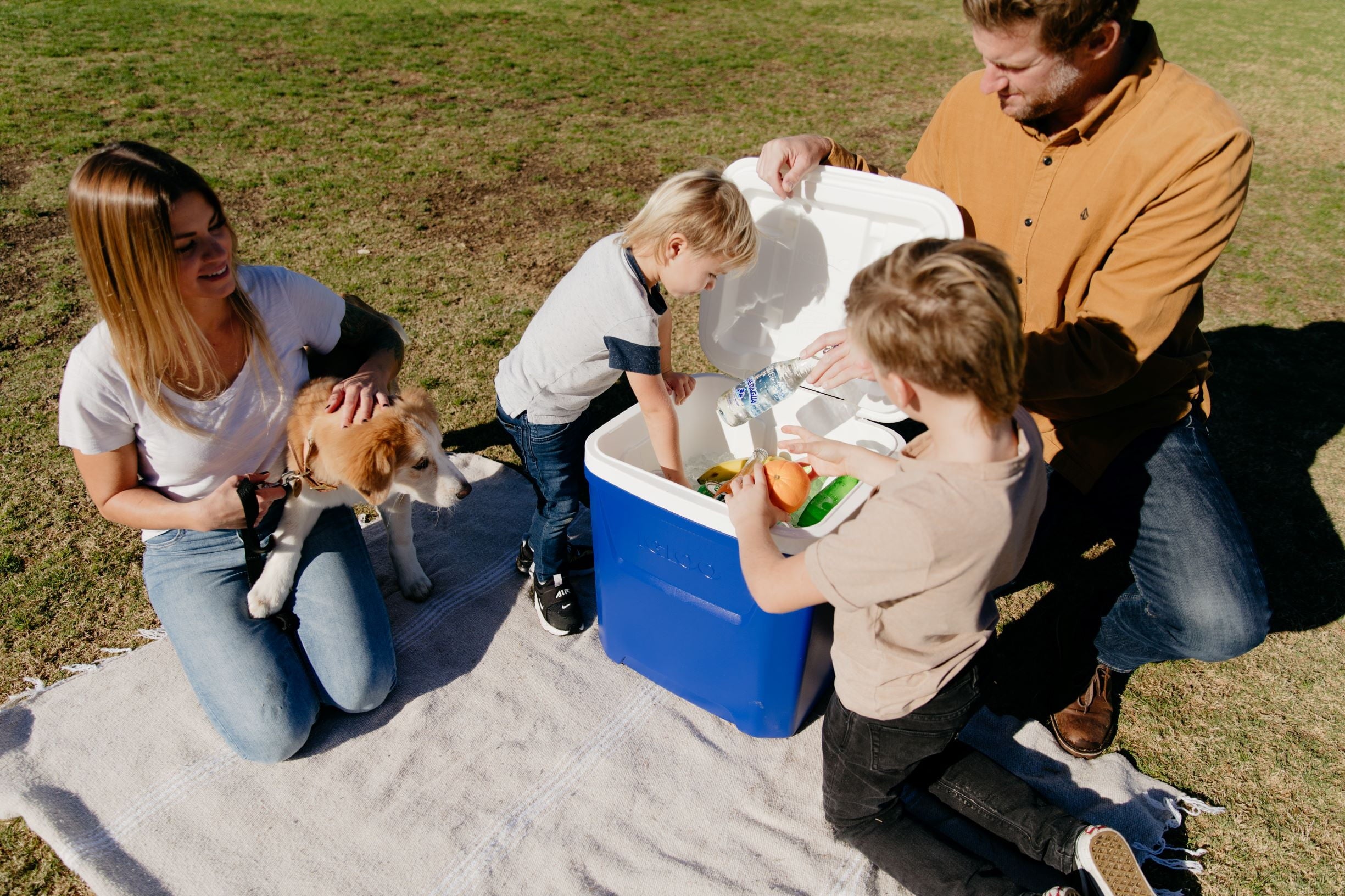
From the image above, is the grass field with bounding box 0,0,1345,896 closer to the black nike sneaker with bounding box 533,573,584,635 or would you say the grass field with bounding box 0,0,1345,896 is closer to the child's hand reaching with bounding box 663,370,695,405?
the black nike sneaker with bounding box 533,573,584,635

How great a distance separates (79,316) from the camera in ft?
13.9

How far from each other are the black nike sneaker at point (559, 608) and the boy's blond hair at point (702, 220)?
3.82 ft

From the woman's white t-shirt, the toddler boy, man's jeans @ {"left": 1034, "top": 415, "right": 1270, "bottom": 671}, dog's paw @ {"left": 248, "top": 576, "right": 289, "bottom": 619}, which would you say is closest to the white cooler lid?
the toddler boy

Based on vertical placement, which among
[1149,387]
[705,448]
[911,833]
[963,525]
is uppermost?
[963,525]

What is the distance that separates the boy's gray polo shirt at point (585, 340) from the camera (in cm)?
228

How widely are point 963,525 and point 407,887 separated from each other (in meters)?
1.65

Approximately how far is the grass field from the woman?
21.2 inches

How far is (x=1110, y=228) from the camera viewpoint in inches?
82.8

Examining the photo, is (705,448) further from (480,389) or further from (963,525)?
(480,389)

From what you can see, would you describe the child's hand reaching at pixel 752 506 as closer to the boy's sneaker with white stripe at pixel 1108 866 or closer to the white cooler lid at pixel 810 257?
the white cooler lid at pixel 810 257

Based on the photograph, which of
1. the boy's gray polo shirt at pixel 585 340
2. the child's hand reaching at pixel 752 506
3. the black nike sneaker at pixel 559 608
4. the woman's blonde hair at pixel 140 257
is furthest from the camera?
the black nike sneaker at pixel 559 608

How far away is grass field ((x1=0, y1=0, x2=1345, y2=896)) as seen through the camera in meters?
2.61

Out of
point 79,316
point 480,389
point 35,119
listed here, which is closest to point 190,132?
point 35,119

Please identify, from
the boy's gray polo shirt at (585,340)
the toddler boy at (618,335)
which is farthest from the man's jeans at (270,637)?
the boy's gray polo shirt at (585,340)
